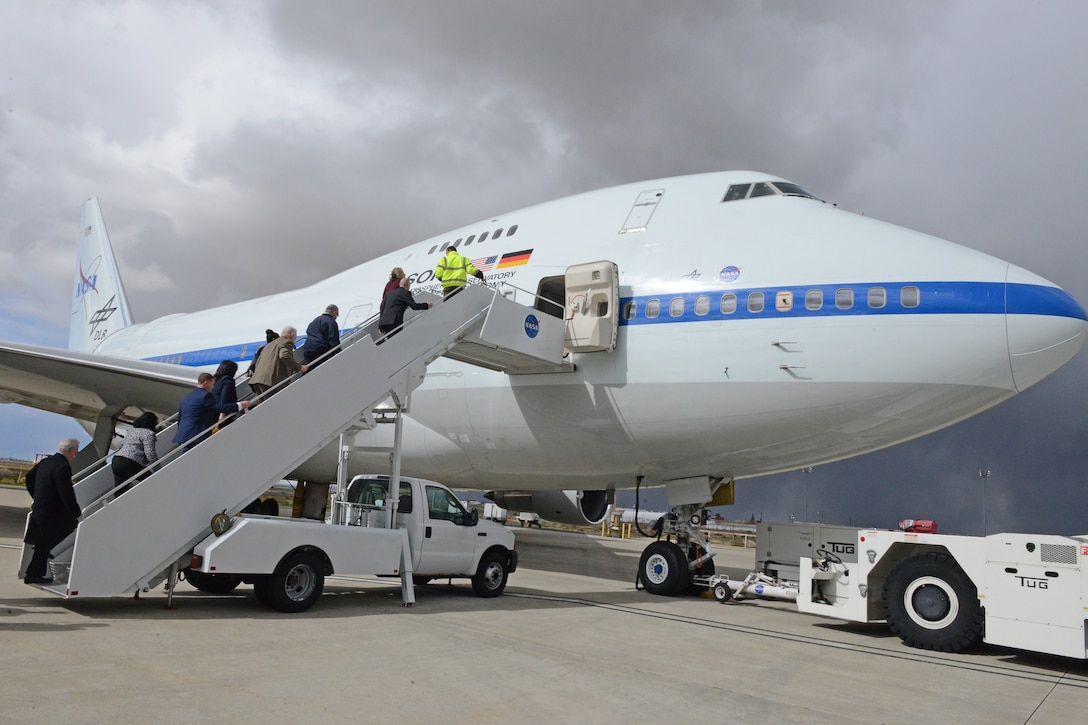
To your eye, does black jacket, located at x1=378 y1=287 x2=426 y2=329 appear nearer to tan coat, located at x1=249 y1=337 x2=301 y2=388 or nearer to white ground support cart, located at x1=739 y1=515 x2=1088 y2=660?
tan coat, located at x1=249 y1=337 x2=301 y2=388

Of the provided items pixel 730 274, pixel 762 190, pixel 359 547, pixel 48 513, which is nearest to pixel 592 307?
pixel 730 274

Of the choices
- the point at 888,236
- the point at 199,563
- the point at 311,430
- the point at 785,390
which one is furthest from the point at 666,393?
the point at 199,563

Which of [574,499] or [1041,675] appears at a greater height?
[574,499]

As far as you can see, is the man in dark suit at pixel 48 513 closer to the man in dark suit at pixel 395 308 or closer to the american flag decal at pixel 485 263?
the man in dark suit at pixel 395 308

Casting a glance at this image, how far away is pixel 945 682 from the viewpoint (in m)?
6.41

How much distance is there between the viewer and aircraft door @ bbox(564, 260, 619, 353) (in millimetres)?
10383

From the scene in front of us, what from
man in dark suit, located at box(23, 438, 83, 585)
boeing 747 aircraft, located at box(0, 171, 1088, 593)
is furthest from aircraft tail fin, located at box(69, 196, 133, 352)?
man in dark suit, located at box(23, 438, 83, 585)

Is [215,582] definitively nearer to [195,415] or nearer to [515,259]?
[195,415]

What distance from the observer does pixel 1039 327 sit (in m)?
8.59

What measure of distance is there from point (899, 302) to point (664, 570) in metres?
5.06

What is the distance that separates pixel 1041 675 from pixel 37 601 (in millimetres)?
9862

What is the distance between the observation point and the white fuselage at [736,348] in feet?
29.1

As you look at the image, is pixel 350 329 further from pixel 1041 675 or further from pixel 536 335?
pixel 1041 675

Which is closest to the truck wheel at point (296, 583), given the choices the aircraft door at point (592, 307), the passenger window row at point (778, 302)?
the aircraft door at point (592, 307)
